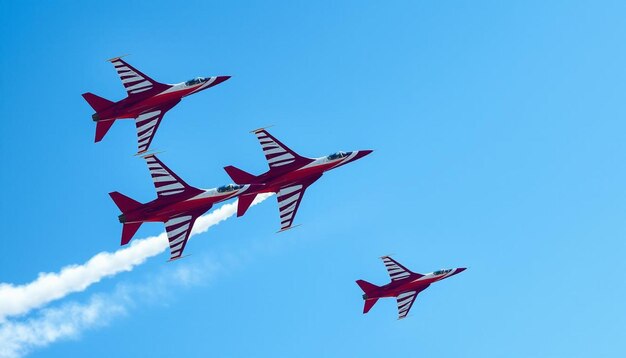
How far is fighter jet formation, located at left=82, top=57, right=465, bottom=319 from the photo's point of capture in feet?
313

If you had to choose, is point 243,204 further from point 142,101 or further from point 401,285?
point 401,285

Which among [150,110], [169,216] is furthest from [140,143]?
[169,216]

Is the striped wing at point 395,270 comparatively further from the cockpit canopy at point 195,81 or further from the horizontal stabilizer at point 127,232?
the horizontal stabilizer at point 127,232

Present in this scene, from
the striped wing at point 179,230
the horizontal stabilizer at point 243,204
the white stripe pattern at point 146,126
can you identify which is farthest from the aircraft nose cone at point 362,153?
the white stripe pattern at point 146,126

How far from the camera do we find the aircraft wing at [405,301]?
392 feet

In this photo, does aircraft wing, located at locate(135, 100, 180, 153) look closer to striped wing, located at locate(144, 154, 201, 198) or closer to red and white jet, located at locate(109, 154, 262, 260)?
red and white jet, located at locate(109, 154, 262, 260)

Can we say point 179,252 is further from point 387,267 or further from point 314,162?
point 387,267

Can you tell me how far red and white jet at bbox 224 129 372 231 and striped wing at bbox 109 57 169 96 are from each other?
12219 millimetres

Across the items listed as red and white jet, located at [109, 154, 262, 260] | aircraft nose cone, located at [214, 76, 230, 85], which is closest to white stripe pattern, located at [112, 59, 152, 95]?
aircraft nose cone, located at [214, 76, 230, 85]

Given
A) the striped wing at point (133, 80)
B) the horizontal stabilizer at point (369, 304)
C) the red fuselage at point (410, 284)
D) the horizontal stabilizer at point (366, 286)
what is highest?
the striped wing at point (133, 80)

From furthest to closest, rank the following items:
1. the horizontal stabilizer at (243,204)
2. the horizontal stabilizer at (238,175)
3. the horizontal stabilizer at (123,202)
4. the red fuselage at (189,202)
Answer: the horizontal stabilizer at (238,175) < the horizontal stabilizer at (243,204) < the red fuselage at (189,202) < the horizontal stabilizer at (123,202)

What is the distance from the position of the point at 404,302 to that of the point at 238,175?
33658mm

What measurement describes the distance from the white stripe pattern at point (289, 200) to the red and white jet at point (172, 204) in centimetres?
405

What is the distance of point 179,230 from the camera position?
9775 cm
